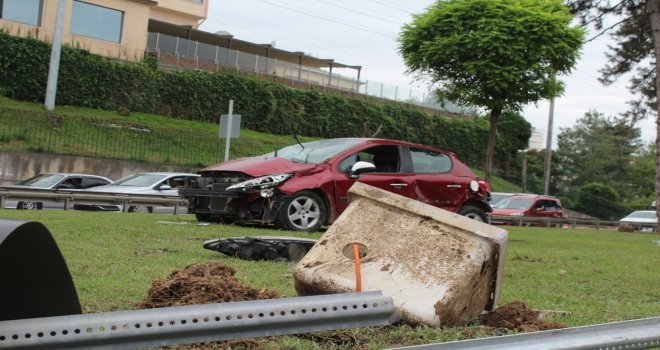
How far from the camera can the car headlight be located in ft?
34.2

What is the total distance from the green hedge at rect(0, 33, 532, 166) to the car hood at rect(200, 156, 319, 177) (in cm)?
1987

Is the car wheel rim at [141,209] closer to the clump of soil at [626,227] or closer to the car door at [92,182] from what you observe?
the car door at [92,182]

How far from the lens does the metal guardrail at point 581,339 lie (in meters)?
2.23

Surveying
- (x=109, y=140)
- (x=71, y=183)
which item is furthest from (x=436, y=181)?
(x=109, y=140)

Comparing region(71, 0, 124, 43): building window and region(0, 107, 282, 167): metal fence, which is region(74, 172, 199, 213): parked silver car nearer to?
region(0, 107, 282, 167): metal fence

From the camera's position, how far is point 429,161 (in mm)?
11938

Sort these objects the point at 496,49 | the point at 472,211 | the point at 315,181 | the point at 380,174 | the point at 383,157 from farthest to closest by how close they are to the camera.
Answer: the point at 496,49 → the point at 472,211 → the point at 383,157 → the point at 380,174 → the point at 315,181

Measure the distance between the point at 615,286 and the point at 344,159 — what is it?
16.9ft

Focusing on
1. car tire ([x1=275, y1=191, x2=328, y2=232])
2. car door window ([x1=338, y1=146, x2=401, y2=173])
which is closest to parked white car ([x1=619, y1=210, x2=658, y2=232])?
car door window ([x1=338, y1=146, x2=401, y2=173])

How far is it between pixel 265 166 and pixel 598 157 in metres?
68.3

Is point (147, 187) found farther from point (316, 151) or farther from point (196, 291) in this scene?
point (196, 291)

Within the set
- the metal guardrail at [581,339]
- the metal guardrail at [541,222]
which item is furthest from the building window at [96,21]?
the metal guardrail at [581,339]

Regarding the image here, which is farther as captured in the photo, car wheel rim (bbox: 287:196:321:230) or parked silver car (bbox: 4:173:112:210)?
parked silver car (bbox: 4:173:112:210)

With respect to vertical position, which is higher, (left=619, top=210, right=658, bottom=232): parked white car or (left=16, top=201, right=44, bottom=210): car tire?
(left=619, top=210, right=658, bottom=232): parked white car
